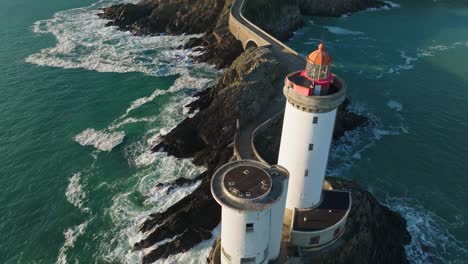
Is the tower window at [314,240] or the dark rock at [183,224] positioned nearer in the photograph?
the tower window at [314,240]

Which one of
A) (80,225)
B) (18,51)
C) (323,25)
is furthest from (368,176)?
(18,51)

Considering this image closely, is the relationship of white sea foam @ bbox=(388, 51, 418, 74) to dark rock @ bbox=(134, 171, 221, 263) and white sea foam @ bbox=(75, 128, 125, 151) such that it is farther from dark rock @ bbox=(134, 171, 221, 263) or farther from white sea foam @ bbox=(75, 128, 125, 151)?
white sea foam @ bbox=(75, 128, 125, 151)

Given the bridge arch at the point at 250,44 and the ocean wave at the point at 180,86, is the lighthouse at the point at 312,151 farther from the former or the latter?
the bridge arch at the point at 250,44

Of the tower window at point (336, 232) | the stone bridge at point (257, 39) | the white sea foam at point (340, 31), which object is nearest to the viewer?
the tower window at point (336, 232)

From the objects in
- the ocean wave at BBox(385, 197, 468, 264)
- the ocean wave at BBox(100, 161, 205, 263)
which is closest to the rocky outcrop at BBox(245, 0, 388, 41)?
the ocean wave at BBox(100, 161, 205, 263)

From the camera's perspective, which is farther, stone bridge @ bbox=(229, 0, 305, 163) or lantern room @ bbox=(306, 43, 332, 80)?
stone bridge @ bbox=(229, 0, 305, 163)

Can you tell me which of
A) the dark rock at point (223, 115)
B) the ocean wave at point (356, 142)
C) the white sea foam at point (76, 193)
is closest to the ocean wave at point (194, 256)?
the dark rock at point (223, 115)
